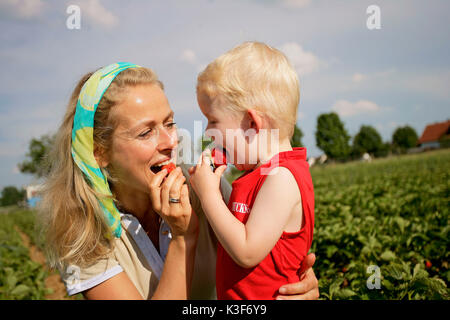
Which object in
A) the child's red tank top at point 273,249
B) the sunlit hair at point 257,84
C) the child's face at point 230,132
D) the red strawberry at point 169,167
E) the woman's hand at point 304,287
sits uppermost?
the sunlit hair at point 257,84

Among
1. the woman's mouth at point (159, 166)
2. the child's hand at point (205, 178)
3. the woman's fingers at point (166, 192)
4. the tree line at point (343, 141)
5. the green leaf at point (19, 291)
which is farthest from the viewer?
the tree line at point (343, 141)

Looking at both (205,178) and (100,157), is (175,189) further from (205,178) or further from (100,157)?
(100,157)

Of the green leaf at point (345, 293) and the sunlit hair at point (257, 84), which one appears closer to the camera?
the sunlit hair at point (257, 84)

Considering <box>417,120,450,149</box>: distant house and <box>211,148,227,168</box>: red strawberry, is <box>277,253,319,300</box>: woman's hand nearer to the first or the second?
<box>211,148,227,168</box>: red strawberry

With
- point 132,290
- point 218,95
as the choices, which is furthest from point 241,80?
point 132,290

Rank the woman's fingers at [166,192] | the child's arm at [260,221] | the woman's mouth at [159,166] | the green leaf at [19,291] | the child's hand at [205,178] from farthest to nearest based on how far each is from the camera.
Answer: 1. the green leaf at [19,291]
2. the woman's mouth at [159,166]
3. the woman's fingers at [166,192]
4. the child's hand at [205,178]
5. the child's arm at [260,221]

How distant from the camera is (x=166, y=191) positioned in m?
1.53

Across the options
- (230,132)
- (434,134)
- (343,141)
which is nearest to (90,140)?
(230,132)

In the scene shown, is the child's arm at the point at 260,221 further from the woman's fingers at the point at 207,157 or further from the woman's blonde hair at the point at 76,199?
the woman's blonde hair at the point at 76,199

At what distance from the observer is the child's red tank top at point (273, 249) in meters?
1.39

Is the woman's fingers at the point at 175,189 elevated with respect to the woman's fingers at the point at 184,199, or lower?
elevated

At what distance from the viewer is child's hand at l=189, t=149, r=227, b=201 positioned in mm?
1411

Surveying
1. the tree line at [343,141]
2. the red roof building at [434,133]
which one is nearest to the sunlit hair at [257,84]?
the tree line at [343,141]
